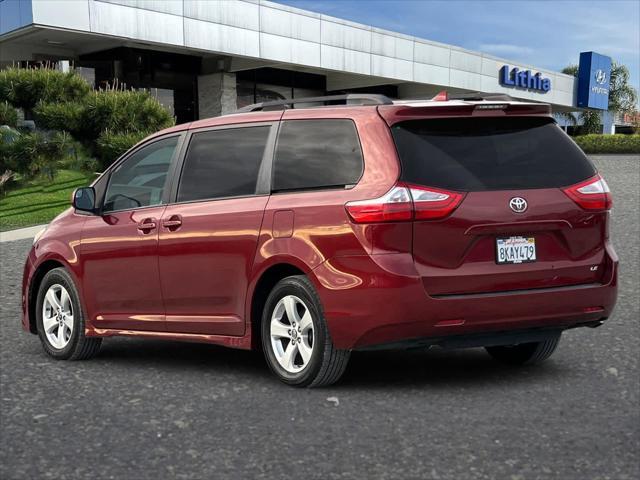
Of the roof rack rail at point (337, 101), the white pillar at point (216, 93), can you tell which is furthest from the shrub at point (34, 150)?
the roof rack rail at point (337, 101)

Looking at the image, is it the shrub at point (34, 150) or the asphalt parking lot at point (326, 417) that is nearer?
the asphalt parking lot at point (326, 417)

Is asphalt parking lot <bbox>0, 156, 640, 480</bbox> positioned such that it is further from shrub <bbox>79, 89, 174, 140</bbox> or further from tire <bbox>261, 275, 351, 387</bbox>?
shrub <bbox>79, 89, 174, 140</bbox>

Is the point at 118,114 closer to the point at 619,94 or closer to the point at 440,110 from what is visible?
the point at 440,110

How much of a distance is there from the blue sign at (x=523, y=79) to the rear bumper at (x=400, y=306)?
48490 mm

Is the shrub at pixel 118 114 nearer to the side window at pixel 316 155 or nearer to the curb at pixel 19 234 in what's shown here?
the curb at pixel 19 234

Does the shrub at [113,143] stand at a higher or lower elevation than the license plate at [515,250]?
lower

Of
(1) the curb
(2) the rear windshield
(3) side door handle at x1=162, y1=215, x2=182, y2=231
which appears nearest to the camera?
(2) the rear windshield

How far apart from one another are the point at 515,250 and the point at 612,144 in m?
44.1

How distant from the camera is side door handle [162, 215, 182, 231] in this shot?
6145mm

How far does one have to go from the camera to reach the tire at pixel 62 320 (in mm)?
6871

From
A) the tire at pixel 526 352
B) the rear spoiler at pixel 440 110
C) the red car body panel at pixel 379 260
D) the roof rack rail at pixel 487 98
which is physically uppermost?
the roof rack rail at pixel 487 98

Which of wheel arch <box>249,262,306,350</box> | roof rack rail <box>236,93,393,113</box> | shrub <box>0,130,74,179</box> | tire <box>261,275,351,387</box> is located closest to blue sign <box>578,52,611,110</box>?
shrub <box>0,130,74,179</box>

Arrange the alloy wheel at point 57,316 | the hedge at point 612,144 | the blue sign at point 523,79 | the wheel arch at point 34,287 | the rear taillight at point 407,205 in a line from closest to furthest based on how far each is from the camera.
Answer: the rear taillight at point 407,205 → the alloy wheel at point 57,316 → the wheel arch at point 34,287 → the hedge at point 612,144 → the blue sign at point 523,79

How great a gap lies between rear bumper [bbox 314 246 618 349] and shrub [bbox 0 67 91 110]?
19.5 meters
